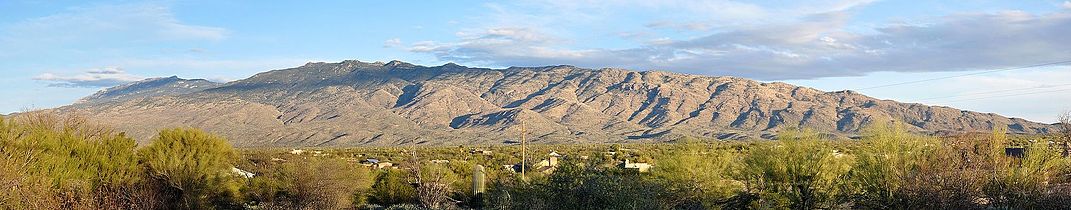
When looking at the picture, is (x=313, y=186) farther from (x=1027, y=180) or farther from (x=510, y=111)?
(x=510, y=111)

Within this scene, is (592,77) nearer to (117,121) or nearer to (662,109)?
(662,109)

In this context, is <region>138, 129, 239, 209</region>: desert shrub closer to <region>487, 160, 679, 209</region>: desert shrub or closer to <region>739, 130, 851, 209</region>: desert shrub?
<region>487, 160, 679, 209</region>: desert shrub

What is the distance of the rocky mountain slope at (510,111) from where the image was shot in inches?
5079

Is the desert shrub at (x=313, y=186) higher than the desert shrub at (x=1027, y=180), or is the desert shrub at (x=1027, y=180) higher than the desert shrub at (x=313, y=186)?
the desert shrub at (x=1027, y=180)

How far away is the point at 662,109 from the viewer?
533ft

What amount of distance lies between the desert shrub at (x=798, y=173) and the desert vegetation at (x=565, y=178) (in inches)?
1.4

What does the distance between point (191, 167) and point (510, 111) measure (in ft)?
412

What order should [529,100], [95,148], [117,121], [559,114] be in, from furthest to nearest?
[529,100] < [559,114] < [117,121] < [95,148]

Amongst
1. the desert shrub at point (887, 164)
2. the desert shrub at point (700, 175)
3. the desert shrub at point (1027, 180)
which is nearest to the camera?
the desert shrub at point (1027, 180)

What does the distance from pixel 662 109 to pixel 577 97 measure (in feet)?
65.6

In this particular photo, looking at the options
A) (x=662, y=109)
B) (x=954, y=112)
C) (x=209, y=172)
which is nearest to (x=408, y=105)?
(x=662, y=109)

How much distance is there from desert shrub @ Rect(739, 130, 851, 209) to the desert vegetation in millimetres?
36

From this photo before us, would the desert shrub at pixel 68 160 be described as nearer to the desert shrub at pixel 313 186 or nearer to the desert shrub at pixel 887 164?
the desert shrub at pixel 313 186

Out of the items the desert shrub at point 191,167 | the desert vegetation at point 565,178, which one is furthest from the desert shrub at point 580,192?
the desert shrub at point 191,167
